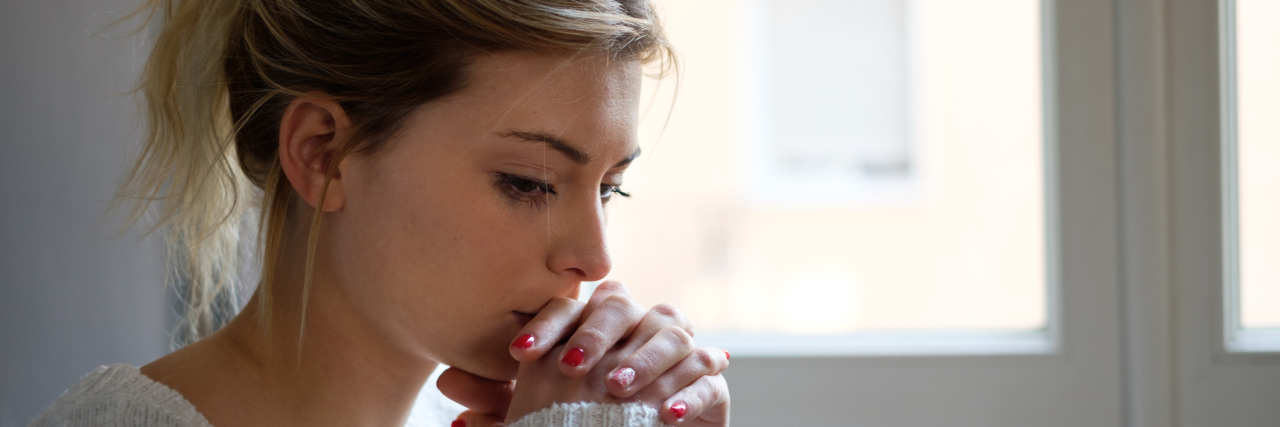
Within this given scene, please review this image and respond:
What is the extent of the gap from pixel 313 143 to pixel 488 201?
0.21m

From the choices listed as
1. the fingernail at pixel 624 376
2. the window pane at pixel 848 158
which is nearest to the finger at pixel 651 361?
the fingernail at pixel 624 376

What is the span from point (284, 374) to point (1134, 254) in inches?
46.4

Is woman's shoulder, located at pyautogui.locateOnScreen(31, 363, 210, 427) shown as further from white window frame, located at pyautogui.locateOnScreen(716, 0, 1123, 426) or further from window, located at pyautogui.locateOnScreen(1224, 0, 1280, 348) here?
window, located at pyautogui.locateOnScreen(1224, 0, 1280, 348)

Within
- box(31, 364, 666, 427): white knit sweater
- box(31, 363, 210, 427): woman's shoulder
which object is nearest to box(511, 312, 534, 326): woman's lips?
box(31, 364, 666, 427): white knit sweater

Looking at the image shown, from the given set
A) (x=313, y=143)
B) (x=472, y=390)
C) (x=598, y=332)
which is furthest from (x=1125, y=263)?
(x=313, y=143)

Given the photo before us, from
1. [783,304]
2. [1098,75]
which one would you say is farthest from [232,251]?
[1098,75]

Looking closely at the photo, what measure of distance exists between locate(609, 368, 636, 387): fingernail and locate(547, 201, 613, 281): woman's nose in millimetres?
118

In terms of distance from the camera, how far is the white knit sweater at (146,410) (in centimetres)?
76

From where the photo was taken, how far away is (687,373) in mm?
830

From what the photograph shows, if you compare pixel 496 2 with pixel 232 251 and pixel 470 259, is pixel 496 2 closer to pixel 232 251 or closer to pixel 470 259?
pixel 470 259

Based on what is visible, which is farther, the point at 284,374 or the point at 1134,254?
the point at 1134,254

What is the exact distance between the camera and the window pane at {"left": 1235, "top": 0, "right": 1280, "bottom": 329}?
118 centimetres

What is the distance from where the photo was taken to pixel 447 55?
0.80 meters

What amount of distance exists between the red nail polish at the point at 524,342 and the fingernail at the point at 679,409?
0.15 metres
